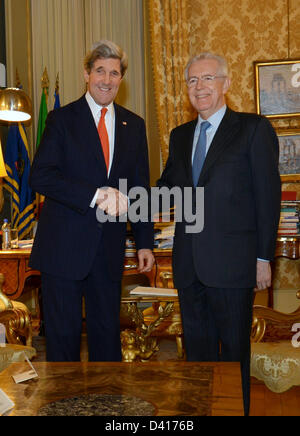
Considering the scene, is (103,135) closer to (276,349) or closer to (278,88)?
(276,349)

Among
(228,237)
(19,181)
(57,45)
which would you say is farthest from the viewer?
(57,45)

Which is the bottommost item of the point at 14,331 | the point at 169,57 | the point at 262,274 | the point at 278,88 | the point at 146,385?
the point at 14,331

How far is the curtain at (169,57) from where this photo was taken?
527 centimetres

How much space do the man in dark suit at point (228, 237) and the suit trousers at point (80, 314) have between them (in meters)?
0.29

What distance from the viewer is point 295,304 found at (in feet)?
17.1

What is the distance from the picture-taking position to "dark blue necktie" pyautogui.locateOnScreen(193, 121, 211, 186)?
217cm

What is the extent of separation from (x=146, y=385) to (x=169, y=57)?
428 cm

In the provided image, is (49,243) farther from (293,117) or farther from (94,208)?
(293,117)

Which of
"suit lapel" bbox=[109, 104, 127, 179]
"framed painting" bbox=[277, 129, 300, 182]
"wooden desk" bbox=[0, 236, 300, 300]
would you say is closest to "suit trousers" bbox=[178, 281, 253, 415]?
"suit lapel" bbox=[109, 104, 127, 179]

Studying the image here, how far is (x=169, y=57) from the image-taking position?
5293 millimetres

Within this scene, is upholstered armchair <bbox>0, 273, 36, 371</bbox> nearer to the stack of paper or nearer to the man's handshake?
the stack of paper

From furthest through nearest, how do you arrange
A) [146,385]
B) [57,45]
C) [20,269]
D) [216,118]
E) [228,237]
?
[57,45], [20,269], [216,118], [228,237], [146,385]

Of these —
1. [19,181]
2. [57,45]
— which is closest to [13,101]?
[19,181]

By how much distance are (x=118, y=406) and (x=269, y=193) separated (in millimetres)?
1050
